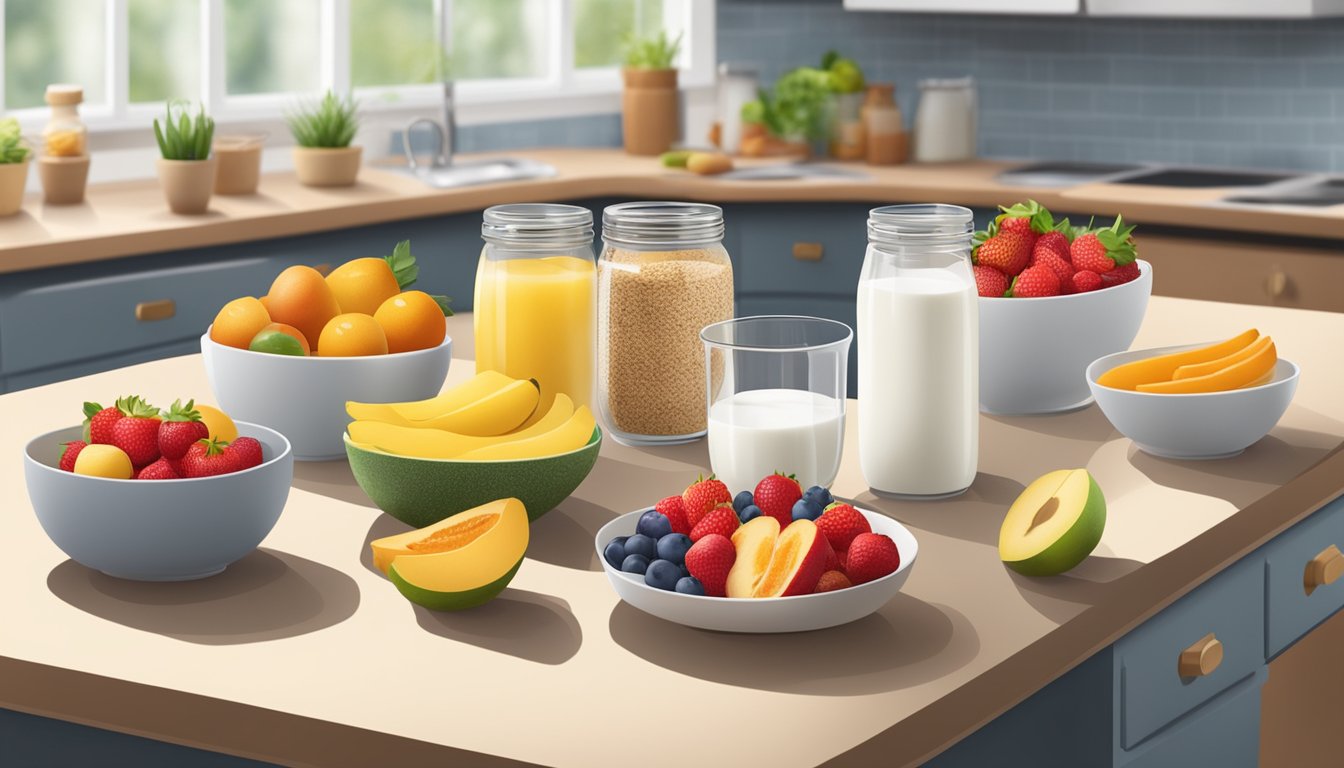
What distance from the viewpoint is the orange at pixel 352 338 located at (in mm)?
1623

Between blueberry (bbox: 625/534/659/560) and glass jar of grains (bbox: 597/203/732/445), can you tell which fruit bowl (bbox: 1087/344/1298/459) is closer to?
glass jar of grains (bbox: 597/203/732/445)

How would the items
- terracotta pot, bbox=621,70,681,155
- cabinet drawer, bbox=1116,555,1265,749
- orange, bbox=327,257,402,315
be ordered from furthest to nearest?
terracotta pot, bbox=621,70,681,155 < orange, bbox=327,257,402,315 < cabinet drawer, bbox=1116,555,1265,749

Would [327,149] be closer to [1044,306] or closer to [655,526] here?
[1044,306]

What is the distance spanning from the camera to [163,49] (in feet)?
13.6

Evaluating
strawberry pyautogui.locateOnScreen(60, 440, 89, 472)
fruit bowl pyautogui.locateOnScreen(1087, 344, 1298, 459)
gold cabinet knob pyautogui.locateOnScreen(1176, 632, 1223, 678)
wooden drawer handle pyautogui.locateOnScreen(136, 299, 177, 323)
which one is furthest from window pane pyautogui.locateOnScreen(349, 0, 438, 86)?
gold cabinet knob pyautogui.locateOnScreen(1176, 632, 1223, 678)

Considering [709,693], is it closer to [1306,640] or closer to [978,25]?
[1306,640]

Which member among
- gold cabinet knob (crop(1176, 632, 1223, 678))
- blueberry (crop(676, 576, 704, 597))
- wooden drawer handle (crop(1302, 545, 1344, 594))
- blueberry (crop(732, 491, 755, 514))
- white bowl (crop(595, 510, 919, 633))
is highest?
blueberry (crop(732, 491, 755, 514))

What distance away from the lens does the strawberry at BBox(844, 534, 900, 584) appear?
1.17 metres

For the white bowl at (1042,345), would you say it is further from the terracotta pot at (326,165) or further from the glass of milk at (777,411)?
the terracotta pot at (326,165)

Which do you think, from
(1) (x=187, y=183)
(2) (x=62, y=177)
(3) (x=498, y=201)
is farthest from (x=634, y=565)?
(3) (x=498, y=201)

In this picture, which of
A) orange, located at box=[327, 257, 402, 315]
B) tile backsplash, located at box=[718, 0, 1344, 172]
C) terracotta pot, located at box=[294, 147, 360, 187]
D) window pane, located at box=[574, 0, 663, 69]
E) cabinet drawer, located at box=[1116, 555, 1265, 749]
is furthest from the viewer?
window pane, located at box=[574, 0, 663, 69]

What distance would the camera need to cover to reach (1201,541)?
4.62 feet

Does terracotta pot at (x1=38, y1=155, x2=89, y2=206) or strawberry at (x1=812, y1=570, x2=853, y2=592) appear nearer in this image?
strawberry at (x1=812, y1=570, x2=853, y2=592)

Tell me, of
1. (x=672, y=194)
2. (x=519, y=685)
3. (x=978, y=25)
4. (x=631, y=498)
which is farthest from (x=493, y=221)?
(x=978, y=25)
